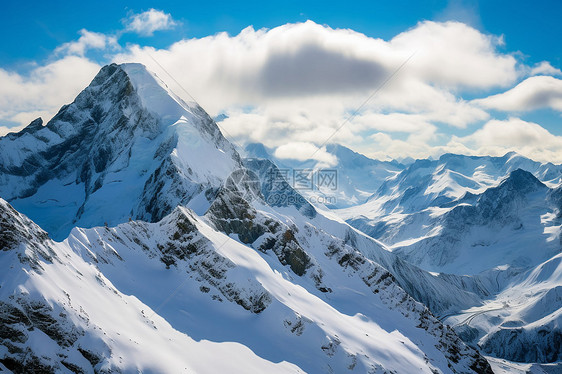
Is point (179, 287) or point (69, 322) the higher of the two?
point (179, 287)

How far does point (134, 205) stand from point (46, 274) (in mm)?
103988

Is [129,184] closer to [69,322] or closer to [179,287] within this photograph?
[179,287]

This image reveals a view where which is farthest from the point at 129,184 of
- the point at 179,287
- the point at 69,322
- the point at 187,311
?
the point at 69,322

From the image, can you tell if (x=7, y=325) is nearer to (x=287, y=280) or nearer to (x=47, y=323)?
(x=47, y=323)

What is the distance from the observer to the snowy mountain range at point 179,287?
59406mm

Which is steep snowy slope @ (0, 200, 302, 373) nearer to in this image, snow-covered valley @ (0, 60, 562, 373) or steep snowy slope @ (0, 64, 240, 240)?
snow-covered valley @ (0, 60, 562, 373)

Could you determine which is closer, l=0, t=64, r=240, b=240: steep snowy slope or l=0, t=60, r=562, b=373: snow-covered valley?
l=0, t=60, r=562, b=373: snow-covered valley

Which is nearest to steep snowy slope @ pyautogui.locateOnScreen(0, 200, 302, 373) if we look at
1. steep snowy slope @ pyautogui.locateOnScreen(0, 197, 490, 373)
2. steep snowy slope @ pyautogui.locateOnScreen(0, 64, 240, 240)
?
steep snowy slope @ pyautogui.locateOnScreen(0, 197, 490, 373)

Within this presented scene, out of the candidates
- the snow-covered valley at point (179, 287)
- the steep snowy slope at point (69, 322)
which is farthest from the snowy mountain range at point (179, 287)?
the snow-covered valley at point (179, 287)

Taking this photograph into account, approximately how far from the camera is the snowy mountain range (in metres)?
59.4

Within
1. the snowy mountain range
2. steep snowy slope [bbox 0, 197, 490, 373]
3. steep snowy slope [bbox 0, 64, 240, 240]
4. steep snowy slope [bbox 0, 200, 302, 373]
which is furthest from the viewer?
steep snowy slope [bbox 0, 64, 240, 240]

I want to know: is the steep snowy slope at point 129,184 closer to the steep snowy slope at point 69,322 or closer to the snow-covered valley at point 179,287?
the snow-covered valley at point 179,287

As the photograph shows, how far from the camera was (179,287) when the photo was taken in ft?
317

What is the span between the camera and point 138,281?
91.4m
